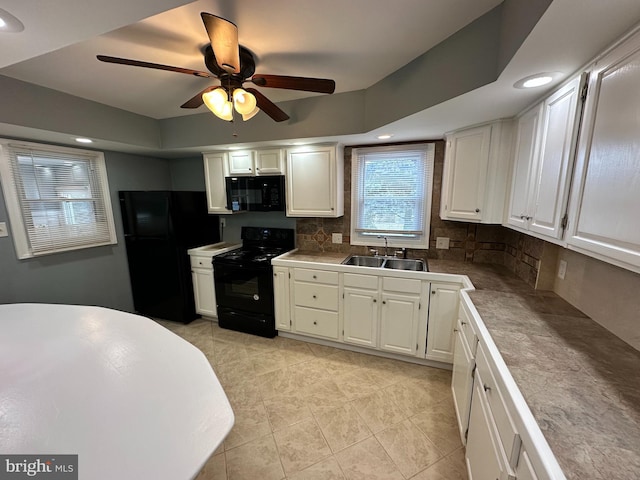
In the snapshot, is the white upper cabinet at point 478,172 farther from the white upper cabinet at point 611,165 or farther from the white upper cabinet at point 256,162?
the white upper cabinet at point 256,162

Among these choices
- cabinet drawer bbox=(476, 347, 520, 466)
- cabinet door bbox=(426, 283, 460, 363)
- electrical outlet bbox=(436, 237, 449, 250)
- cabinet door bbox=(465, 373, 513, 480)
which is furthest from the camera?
electrical outlet bbox=(436, 237, 449, 250)

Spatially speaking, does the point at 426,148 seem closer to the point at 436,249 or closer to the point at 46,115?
the point at 436,249

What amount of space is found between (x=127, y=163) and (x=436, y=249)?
3.83 meters

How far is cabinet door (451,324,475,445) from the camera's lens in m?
1.47

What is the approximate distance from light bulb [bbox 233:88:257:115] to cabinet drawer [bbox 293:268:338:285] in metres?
→ 1.56

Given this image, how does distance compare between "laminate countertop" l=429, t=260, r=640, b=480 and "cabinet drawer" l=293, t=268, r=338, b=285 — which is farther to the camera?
"cabinet drawer" l=293, t=268, r=338, b=285

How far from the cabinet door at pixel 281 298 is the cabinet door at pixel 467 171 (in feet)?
5.67

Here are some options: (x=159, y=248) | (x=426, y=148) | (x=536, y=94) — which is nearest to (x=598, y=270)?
(x=536, y=94)

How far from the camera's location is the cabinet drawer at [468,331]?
1.40m

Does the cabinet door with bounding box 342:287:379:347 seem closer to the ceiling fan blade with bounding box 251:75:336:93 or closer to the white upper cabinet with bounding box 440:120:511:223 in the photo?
the white upper cabinet with bounding box 440:120:511:223

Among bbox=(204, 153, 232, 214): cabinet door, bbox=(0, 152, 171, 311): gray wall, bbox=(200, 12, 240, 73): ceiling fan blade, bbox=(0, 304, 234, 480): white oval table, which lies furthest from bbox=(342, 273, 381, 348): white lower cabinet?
bbox=(0, 152, 171, 311): gray wall

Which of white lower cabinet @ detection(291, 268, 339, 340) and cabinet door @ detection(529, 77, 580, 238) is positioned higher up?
cabinet door @ detection(529, 77, 580, 238)

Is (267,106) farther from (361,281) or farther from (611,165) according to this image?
(611,165)

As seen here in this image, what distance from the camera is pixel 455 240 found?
2.61 meters
